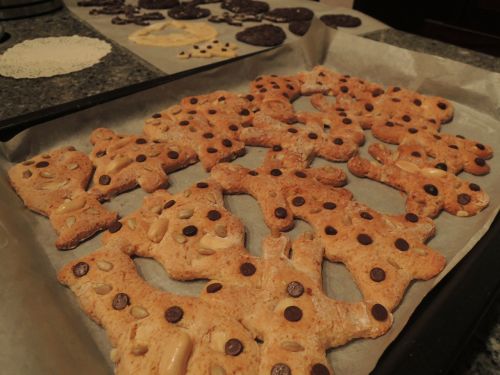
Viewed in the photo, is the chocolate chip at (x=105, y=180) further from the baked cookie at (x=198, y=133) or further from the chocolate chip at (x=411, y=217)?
the chocolate chip at (x=411, y=217)

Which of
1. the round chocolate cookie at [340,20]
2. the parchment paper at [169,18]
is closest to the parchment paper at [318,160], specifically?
the parchment paper at [169,18]

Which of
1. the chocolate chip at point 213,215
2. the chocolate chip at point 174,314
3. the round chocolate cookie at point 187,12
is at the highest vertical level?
the chocolate chip at point 213,215

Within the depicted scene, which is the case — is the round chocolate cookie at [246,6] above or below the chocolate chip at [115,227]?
below

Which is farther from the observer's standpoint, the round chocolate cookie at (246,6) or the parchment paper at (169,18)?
the round chocolate cookie at (246,6)

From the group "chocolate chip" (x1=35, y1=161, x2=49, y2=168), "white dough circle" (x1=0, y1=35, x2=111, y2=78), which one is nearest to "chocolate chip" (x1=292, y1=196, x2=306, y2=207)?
"chocolate chip" (x1=35, y1=161, x2=49, y2=168)

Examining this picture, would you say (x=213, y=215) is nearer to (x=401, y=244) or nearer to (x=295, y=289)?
(x=295, y=289)

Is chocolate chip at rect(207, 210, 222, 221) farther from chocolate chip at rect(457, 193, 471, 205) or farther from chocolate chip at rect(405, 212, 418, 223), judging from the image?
chocolate chip at rect(457, 193, 471, 205)
